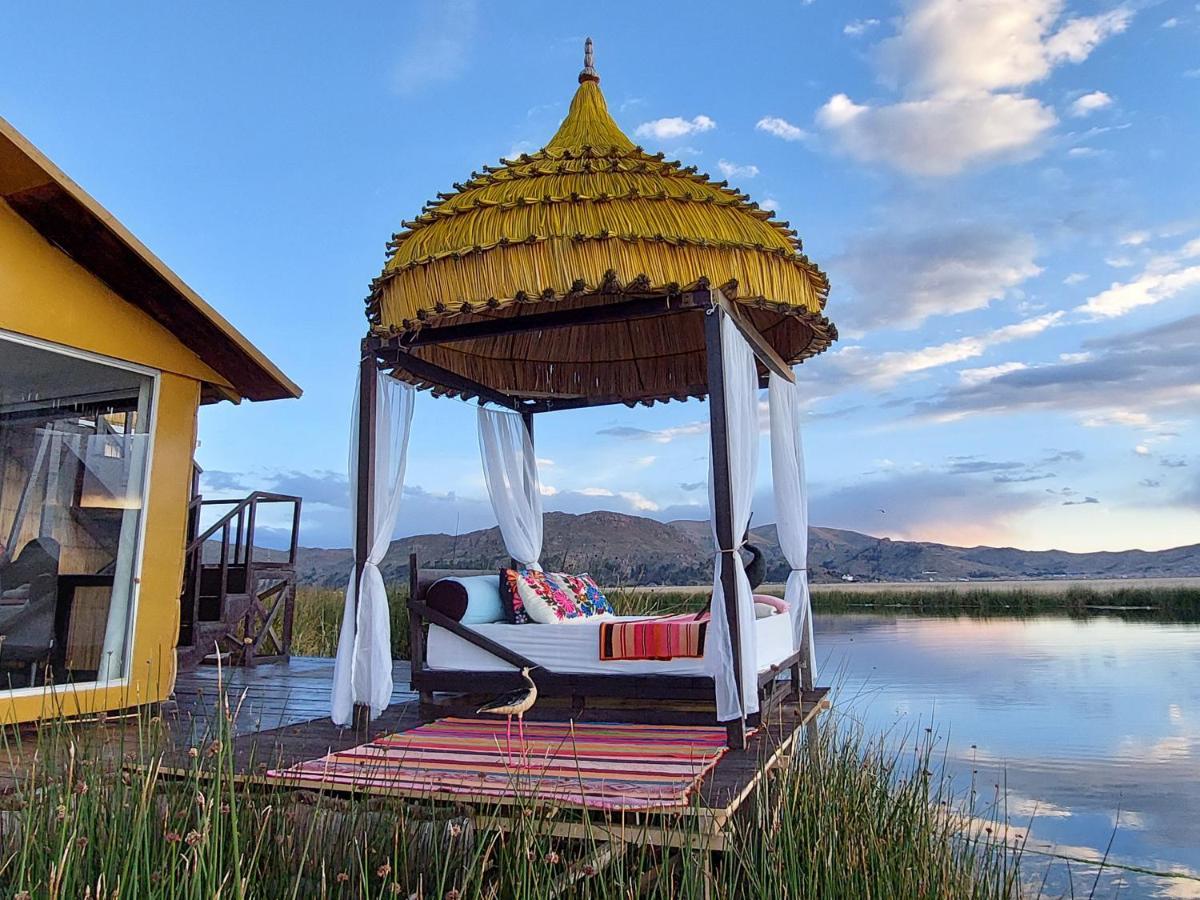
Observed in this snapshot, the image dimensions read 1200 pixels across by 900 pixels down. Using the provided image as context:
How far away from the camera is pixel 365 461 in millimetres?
5219

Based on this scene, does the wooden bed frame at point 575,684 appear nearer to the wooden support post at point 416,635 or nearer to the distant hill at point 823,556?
the wooden support post at point 416,635

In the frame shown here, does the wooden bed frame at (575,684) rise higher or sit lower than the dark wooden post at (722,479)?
lower

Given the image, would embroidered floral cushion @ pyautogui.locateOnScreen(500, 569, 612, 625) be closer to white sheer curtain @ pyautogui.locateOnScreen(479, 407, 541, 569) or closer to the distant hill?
white sheer curtain @ pyautogui.locateOnScreen(479, 407, 541, 569)

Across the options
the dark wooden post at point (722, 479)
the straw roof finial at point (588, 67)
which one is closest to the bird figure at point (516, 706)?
the dark wooden post at point (722, 479)

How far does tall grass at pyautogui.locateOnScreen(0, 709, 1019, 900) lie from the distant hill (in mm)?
11184

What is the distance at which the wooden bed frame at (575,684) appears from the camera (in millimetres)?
4848

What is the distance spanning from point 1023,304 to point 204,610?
1258 cm

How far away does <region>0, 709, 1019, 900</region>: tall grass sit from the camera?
1.93 m

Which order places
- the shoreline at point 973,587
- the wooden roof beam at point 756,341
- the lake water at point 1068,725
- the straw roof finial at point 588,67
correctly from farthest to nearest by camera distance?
the shoreline at point 973,587, the straw roof finial at point 588,67, the lake water at point 1068,725, the wooden roof beam at point 756,341

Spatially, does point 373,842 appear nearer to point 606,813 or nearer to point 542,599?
point 606,813

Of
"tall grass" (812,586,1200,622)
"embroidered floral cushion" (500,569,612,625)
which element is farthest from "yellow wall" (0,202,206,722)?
"tall grass" (812,586,1200,622)

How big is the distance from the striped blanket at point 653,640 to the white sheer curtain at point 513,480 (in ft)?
7.40

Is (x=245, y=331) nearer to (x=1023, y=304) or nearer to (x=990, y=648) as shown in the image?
(x=1023, y=304)

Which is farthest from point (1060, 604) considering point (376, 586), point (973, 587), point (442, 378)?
point (376, 586)
